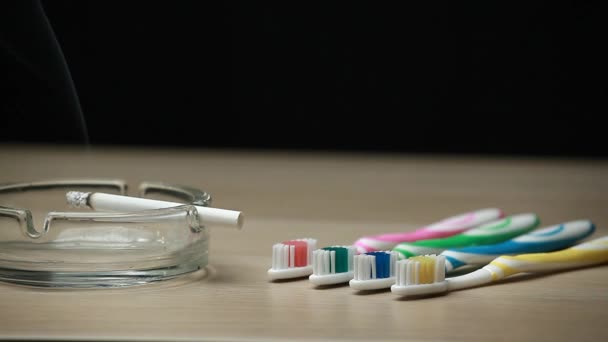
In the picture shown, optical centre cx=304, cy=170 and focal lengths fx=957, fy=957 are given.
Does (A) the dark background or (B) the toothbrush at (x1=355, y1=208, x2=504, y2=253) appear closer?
(B) the toothbrush at (x1=355, y1=208, x2=504, y2=253)

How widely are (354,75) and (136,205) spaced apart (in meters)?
1.14

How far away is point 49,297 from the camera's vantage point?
2.21 ft

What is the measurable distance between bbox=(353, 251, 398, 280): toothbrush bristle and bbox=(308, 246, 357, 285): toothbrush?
21mm

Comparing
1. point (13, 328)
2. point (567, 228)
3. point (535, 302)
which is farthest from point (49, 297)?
point (567, 228)

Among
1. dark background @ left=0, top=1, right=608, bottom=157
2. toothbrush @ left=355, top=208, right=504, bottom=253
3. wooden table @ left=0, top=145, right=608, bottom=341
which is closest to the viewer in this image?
wooden table @ left=0, top=145, right=608, bottom=341

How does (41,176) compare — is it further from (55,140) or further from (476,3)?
(476,3)

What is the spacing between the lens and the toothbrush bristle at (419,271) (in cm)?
68

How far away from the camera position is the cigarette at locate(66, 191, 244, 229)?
27.7 inches

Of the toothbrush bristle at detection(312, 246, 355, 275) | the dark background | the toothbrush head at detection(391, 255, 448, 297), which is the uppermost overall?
the dark background

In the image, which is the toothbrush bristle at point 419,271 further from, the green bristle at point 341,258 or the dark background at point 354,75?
the dark background at point 354,75

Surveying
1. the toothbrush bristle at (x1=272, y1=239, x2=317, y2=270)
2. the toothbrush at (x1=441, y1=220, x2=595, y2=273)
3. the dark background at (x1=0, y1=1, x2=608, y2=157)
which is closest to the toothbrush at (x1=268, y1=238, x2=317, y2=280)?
the toothbrush bristle at (x1=272, y1=239, x2=317, y2=270)

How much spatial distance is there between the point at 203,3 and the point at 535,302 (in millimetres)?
1266

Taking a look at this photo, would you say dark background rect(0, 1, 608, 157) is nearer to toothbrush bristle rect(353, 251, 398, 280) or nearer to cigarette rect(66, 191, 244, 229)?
cigarette rect(66, 191, 244, 229)

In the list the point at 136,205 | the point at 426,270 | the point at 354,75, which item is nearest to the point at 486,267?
the point at 426,270
